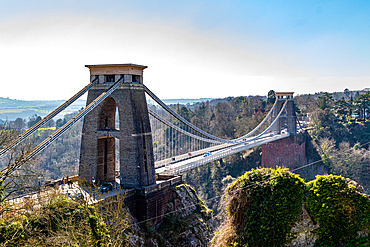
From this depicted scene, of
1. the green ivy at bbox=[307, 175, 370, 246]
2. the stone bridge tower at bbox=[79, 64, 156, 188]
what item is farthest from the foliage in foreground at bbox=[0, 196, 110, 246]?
the green ivy at bbox=[307, 175, 370, 246]

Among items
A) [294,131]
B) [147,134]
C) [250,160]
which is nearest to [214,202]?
[250,160]

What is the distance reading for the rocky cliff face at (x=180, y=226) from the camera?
1309cm

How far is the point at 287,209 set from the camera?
8773 millimetres

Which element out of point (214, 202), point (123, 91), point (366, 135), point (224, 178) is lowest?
point (214, 202)

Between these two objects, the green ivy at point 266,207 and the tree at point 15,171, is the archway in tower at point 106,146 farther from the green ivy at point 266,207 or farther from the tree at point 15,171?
the green ivy at point 266,207

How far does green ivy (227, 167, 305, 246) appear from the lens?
28.7 feet

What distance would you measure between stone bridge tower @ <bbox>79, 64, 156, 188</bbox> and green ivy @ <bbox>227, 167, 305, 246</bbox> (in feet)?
18.3

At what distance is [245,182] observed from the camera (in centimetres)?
920

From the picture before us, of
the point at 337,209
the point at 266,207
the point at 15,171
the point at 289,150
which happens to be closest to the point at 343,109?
the point at 289,150

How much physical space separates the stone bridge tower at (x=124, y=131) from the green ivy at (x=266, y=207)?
5.58 meters

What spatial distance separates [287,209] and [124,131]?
24.3 feet

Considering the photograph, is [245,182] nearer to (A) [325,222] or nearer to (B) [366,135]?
(A) [325,222]

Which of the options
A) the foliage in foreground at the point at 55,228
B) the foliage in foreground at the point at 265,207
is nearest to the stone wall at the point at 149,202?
the foliage in foreground at the point at 55,228

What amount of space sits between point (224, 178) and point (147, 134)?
76.0 feet
